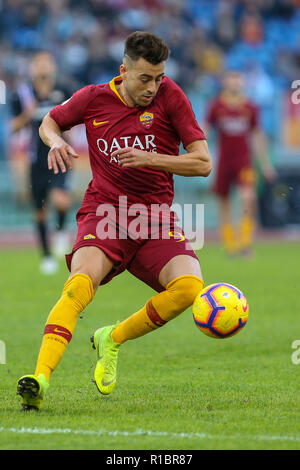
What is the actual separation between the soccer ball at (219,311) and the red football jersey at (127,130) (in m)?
0.72

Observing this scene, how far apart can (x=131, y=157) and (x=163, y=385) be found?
1.56 meters

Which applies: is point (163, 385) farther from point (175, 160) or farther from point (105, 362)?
point (175, 160)

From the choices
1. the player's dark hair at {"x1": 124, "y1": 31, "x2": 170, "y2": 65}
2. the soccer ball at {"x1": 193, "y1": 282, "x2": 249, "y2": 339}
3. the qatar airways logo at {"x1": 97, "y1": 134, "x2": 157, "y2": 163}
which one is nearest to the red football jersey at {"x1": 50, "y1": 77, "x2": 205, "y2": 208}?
the qatar airways logo at {"x1": 97, "y1": 134, "x2": 157, "y2": 163}

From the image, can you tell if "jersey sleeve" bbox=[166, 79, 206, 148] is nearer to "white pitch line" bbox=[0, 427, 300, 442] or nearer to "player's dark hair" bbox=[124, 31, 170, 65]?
"player's dark hair" bbox=[124, 31, 170, 65]

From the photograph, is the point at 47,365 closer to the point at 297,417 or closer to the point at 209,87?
the point at 297,417

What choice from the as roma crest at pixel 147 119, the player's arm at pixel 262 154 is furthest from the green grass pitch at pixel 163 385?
the player's arm at pixel 262 154

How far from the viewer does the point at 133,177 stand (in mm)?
5406

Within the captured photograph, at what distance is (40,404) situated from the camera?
4727 mm

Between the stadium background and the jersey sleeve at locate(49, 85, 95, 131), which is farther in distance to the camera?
the stadium background

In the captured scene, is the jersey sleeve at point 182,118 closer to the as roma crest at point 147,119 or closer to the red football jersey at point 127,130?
the red football jersey at point 127,130

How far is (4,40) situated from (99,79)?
109 inches

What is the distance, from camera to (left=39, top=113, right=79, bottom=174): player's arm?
16.6 ft

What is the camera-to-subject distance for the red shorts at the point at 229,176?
49.6 ft

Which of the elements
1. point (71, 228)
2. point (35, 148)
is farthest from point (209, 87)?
point (35, 148)
